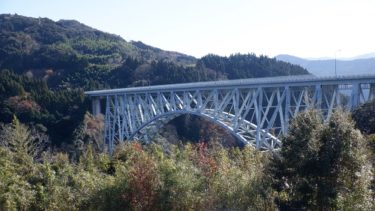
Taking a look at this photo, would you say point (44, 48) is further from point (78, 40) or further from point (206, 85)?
point (206, 85)

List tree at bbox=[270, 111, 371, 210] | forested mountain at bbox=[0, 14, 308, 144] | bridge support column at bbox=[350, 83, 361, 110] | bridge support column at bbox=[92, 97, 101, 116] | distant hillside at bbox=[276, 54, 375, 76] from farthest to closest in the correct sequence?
distant hillside at bbox=[276, 54, 375, 76] → bridge support column at bbox=[92, 97, 101, 116] → forested mountain at bbox=[0, 14, 308, 144] → bridge support column at bbox=[350, 83, 361, 110] → tree at bbox=[270, 111, 371, 210]

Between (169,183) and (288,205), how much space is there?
284 cm

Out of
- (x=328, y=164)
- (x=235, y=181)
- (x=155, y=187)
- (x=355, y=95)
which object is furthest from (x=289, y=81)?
(x=328, y=164)

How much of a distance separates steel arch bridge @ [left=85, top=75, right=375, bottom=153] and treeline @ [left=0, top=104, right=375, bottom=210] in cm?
205

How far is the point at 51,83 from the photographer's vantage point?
2189 inches

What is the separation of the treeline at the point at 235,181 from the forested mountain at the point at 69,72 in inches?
1058

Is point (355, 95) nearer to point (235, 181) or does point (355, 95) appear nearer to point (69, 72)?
point (235, 181)

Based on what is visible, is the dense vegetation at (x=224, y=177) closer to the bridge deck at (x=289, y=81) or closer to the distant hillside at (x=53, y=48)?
the bridge deck at (x=289, y=81)

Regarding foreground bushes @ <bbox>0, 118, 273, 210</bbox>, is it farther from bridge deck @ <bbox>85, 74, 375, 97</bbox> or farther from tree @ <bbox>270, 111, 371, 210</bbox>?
bridge deck @ <bbox>85, 74, 375, 97</bbox>

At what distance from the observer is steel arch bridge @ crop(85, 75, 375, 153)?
21.0 metres

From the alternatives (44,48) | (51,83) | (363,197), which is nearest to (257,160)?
(363,197)

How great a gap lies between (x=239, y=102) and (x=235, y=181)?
20.7m

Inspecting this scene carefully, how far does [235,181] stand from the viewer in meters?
11.5

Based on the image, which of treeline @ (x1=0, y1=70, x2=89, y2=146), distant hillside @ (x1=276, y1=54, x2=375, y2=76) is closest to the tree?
treeline @ (x1=0, y1=70, x2=89, y2=146)
